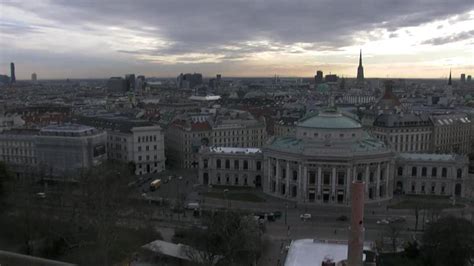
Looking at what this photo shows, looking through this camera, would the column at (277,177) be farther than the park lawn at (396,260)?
Yes

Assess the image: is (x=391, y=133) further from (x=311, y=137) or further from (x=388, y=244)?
(x=388, y=244)

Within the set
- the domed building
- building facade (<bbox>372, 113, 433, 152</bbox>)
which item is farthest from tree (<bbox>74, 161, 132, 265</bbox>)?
building facade (<bbox>372, 113, 433, 152</bbox>)

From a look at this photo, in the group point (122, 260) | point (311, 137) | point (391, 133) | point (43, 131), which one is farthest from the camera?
point (391, 133)

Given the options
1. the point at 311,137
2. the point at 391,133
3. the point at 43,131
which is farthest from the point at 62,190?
the point at 391,133

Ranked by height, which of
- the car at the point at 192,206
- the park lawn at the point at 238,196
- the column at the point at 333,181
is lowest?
the park lawn at the point at 238,196

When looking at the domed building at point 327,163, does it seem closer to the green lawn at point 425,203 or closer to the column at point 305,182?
the column at point 305,182

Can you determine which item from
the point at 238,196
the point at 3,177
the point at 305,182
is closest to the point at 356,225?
the point at 305,182

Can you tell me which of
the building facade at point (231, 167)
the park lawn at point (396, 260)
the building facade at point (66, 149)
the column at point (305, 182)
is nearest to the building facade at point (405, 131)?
the building facade at point (231, 167)
